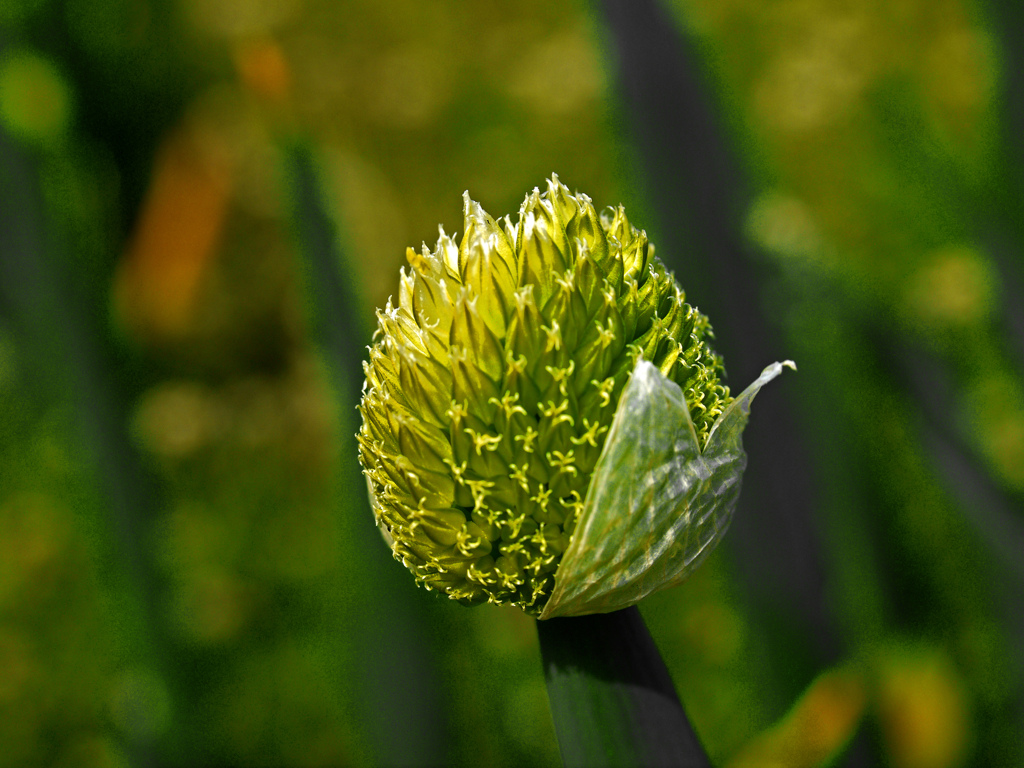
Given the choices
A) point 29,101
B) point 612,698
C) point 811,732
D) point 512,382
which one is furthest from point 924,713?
point 29,101

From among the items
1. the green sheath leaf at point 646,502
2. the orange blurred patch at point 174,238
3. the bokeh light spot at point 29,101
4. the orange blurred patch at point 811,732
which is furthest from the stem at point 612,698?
the orange blurred patch at point 174,238

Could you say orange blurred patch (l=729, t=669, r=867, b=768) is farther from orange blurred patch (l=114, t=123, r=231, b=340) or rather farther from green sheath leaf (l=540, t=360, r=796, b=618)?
orange blurred patch (l=114, t=123, r=231, b=340)

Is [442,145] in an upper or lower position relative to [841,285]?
upper

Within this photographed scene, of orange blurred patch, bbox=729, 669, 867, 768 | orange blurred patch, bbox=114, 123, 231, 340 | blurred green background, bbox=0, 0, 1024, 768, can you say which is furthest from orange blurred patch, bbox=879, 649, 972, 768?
orange blurred patch, bbox=114, 123, 231, 340

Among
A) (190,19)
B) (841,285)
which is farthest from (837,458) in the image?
(190,19)

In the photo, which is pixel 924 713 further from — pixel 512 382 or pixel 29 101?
pixel 29 101

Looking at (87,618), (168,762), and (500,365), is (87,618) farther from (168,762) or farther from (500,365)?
(500,365)

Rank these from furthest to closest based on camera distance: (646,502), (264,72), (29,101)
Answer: (29,101)
(264,72)
(646,502)
